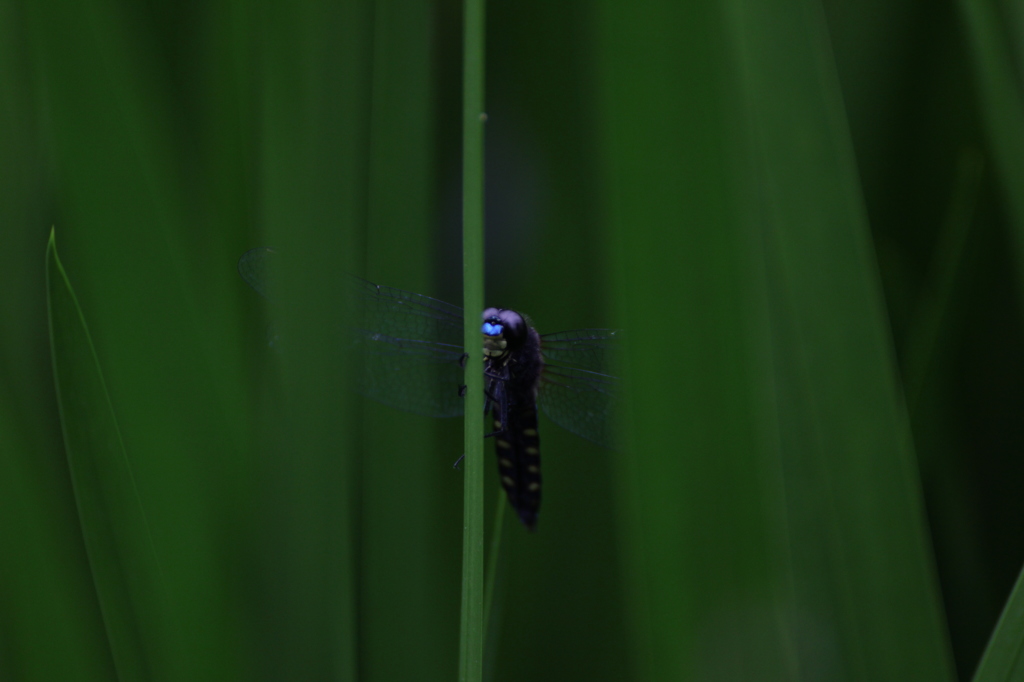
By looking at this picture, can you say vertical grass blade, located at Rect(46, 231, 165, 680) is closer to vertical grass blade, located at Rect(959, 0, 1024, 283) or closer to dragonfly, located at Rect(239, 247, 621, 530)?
dragonfly, located at Rect(239, 247, 621, 530)

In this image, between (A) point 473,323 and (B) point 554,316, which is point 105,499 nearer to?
(A) point 473,323

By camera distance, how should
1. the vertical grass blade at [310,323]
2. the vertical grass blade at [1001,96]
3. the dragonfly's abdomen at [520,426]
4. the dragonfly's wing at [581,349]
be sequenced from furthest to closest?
the dragonfly's wing at [581,349]
the dragonfly's abdomen at [520,426]
the vertical grass blade at [1001,96]
the vertical grass blade at [310,323]

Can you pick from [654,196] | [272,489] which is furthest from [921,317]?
[272,489]

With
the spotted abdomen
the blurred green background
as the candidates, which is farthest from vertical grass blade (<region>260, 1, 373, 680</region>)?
the spotted abdomen

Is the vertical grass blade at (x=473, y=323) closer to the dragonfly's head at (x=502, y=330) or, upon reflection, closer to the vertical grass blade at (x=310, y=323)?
the vertical grass blade at (x=310, y=323)

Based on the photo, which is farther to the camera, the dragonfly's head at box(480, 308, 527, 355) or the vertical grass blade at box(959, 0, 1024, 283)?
the dragonfly's head at box(480, 308, 527, 355)

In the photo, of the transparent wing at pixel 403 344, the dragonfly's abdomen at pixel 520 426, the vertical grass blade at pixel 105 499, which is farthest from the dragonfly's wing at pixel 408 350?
the vertical grass blade at pixel 105 499
